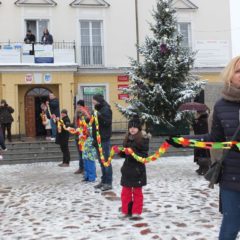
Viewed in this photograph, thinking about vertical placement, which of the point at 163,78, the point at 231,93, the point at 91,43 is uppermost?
the point at 91,43

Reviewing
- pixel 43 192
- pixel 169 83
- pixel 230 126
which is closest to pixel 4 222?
pixel 43 192

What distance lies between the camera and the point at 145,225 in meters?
6.38

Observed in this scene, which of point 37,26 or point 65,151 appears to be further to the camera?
point 37,26

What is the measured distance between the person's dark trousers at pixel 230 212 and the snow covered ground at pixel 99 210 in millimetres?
2142

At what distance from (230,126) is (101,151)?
18.4 feet

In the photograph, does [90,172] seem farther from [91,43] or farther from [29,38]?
[91,43]

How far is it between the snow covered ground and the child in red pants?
0.23 metres

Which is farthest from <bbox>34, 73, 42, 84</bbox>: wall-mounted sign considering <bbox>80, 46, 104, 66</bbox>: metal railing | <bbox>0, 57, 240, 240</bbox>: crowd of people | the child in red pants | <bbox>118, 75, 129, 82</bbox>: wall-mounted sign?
the child in red pants

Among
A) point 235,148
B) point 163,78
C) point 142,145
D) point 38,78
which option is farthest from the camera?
point 38,78

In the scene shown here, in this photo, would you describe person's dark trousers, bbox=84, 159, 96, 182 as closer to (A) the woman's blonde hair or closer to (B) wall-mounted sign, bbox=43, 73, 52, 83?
(A) the woman's blonde hair

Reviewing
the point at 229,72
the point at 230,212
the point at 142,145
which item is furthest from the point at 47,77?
the point at 230,212

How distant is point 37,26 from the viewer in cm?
2408

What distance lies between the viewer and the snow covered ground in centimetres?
605

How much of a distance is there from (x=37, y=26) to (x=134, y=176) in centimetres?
1870
